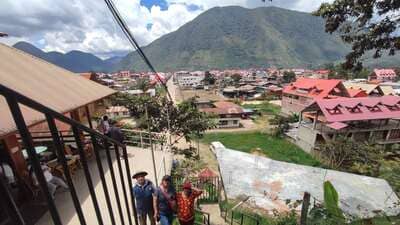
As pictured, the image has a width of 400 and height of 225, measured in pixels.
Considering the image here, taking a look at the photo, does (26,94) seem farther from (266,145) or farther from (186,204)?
(266,145)

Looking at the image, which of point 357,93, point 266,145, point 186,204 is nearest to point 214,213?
point 186,204

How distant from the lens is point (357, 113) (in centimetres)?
2616

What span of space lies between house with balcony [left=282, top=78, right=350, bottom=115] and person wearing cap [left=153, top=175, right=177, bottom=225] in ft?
116

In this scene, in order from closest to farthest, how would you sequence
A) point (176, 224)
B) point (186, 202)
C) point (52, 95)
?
point (52, 95) < point (186, 202) < point (176, 224)

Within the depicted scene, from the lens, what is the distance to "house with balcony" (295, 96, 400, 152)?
83.6 feet

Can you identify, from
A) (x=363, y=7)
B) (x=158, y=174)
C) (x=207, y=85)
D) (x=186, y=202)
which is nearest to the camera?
(x=186, y=202)

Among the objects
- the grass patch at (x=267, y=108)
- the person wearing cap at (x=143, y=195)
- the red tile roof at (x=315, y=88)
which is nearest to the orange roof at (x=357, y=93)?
the red tile roof at (x=315, y=88)

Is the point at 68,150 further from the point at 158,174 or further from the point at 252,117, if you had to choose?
the point at 252,117

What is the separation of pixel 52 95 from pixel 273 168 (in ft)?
47.1

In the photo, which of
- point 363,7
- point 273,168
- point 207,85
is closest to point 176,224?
point 363,7

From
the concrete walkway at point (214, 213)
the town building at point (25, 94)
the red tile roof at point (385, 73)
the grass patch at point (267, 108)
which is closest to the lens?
the town building at point (25, 94)

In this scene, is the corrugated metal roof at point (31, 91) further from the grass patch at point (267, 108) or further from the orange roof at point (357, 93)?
the grass patch at point (267, 108)

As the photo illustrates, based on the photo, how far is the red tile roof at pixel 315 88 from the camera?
38.2m

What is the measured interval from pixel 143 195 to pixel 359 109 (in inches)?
1115
